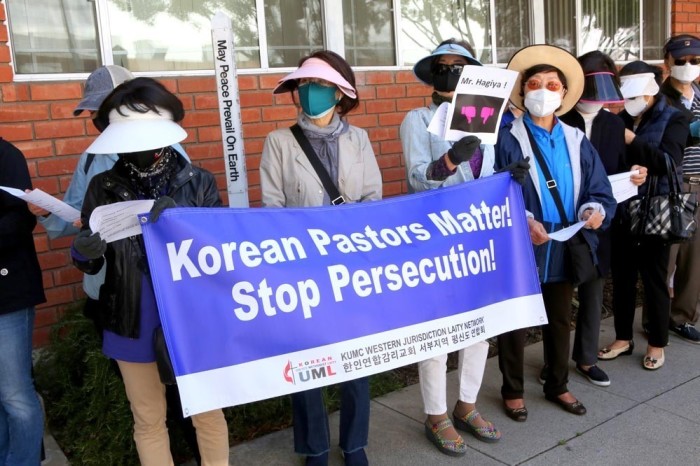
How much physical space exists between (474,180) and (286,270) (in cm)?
107

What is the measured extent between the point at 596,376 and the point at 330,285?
7.77ft

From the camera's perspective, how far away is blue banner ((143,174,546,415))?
244 cm

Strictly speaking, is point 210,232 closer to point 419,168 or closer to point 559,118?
point 419,168

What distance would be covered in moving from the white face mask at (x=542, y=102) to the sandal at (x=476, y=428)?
5.50 feet

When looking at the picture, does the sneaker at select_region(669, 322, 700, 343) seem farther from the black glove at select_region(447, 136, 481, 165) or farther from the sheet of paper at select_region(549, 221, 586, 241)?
the black glove at select_region(447, 136, 481, 165)

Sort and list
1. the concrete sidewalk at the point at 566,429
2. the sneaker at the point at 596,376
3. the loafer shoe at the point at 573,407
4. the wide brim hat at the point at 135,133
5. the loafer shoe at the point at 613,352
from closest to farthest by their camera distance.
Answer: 1. the wide brim hat at the point at 135,133
2. the concrete sidewalk at the point at 566,429
3. the loafer shoe at the point at 573,407
4. the sneaker at the point at 596,376
5. the loafer shoe at the point at 613,352

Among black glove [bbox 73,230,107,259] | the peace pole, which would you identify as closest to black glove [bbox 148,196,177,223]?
black glove [bbox 73,230,107,259]

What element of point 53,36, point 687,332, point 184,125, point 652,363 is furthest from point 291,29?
point 687,332

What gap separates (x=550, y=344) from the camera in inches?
148

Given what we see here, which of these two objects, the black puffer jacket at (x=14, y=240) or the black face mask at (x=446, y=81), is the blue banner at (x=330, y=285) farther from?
the black puffer jacket at (x=14, y=240)

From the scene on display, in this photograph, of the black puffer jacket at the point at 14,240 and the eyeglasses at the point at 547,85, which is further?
the eyeglasses at the point at 547,85

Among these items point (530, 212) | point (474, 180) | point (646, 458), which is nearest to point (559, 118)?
point (530, 212)

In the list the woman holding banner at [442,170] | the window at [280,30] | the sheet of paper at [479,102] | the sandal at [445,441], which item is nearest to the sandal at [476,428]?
the woman holding banner at [442,170]

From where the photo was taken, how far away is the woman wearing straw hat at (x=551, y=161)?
350 centimetres
